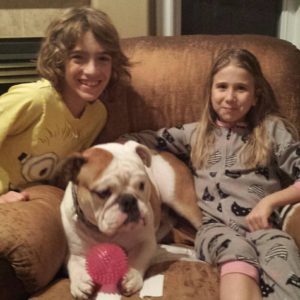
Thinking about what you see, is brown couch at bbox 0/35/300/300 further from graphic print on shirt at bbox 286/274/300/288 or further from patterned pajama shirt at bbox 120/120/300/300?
graphic print on shirt at bbox 286/274/300/288

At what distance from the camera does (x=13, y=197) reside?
1.70m

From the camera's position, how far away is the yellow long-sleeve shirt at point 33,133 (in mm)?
1801

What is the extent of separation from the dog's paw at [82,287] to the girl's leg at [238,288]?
42cm

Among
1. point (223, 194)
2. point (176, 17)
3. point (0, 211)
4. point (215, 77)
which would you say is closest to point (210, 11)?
point (176, 17)

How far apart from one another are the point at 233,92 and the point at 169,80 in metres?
0.36

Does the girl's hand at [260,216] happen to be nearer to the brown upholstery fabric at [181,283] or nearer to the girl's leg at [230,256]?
the girl's leg at [230,256]

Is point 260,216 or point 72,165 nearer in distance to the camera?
point 72,165

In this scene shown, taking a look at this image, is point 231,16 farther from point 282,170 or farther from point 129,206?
point 129,206

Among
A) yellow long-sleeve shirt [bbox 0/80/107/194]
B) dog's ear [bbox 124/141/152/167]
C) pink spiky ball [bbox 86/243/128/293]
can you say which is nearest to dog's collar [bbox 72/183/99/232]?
pink spiky ball [bbox 86/243/128/293]

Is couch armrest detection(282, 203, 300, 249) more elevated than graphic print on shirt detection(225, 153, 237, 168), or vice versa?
graphic print on shirt detection(225, 153, 237, 168)

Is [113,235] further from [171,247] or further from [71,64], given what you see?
[71,64]

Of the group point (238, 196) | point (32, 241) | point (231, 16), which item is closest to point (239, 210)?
point (238, 196)

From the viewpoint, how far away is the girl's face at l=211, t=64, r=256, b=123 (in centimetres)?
190

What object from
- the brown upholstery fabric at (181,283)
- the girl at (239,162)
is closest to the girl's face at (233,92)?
the girl at (239,162)
